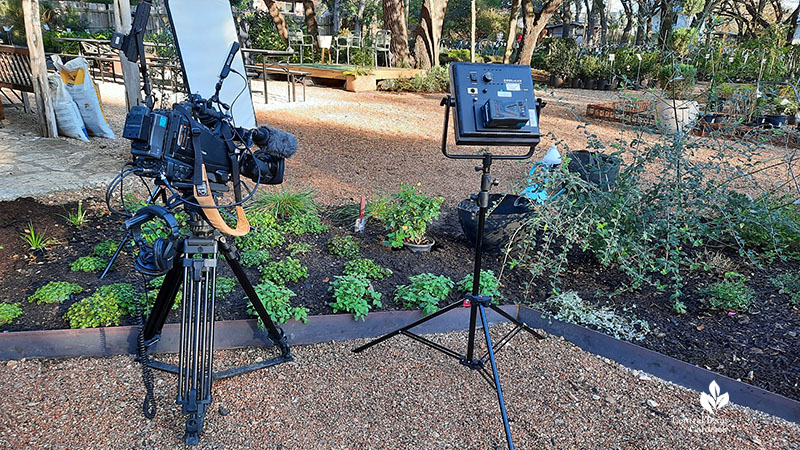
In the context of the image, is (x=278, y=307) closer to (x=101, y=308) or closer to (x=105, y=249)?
(x=101, y=308)

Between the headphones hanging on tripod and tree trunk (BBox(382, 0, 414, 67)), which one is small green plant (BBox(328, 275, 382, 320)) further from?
tree trunk (BBox(382, 0, 414, 67))

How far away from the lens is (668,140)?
361cm

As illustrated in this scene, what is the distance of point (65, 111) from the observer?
247 inches

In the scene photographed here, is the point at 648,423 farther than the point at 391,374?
No

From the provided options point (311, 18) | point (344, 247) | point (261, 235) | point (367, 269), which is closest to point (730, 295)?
point (367, 269)

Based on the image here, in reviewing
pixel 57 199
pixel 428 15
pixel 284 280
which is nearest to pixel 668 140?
pixel 284 280

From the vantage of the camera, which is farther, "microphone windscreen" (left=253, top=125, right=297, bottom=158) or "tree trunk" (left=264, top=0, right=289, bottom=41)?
"tree trunk" (left=264, top=0, right=289, bottom=41)

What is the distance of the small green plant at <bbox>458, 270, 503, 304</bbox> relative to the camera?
10.5ft

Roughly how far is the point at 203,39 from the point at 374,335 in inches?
188

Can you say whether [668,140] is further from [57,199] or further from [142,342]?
[57,199]

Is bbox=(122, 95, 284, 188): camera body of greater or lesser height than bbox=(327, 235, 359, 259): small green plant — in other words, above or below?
above

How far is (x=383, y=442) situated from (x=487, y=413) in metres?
0.51

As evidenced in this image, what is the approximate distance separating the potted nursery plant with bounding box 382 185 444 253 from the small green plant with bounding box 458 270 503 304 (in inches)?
23.3

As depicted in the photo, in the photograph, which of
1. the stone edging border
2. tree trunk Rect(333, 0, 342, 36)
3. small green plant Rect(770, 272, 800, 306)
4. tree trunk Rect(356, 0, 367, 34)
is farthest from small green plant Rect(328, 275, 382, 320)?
tree trunk Rect(356, 0, 367, 34)
